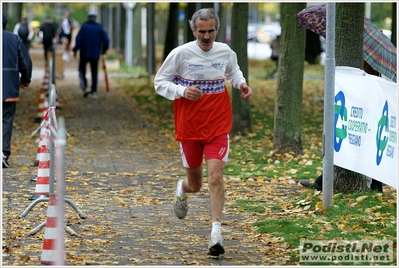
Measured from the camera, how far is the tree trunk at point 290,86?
13.6m

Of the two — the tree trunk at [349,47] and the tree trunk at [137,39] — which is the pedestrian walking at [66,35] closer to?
the tree trunk at [137,39]

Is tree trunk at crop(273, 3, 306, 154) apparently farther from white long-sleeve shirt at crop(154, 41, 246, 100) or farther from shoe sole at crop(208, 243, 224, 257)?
shoe sole at crop(208, 243, 224, 257)

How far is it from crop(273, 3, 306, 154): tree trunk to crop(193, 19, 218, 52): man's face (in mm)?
6162

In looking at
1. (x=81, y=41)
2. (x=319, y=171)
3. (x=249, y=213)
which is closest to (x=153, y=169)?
(x=319, y=171)

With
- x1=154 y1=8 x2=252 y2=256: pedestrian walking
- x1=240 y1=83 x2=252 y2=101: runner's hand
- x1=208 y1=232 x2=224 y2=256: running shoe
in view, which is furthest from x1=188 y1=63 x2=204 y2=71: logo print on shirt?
x1=208 y1=232 x2=224 y2=256: running shoe

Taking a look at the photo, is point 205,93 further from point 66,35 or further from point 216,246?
point 66,35

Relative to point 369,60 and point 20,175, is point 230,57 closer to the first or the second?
point 369,60

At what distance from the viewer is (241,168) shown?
1270 cm

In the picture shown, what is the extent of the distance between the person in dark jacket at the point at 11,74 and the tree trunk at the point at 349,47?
4.45m

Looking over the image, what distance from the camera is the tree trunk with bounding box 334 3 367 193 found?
984cm

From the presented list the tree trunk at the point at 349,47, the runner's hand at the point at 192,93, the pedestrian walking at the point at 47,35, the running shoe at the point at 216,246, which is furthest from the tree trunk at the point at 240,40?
the pedestrian walking at the point at 47,35

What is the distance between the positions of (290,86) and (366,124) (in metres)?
4.84

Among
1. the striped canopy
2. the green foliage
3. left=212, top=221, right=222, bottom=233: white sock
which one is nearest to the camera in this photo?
left=212, top=221, right=222, bottom=233: white sock

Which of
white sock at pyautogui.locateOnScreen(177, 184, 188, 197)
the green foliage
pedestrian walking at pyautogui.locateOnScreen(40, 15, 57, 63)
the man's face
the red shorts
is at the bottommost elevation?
pedestrian walking at pyautogui.locateOnScreen(40, 15, 57, 63)
